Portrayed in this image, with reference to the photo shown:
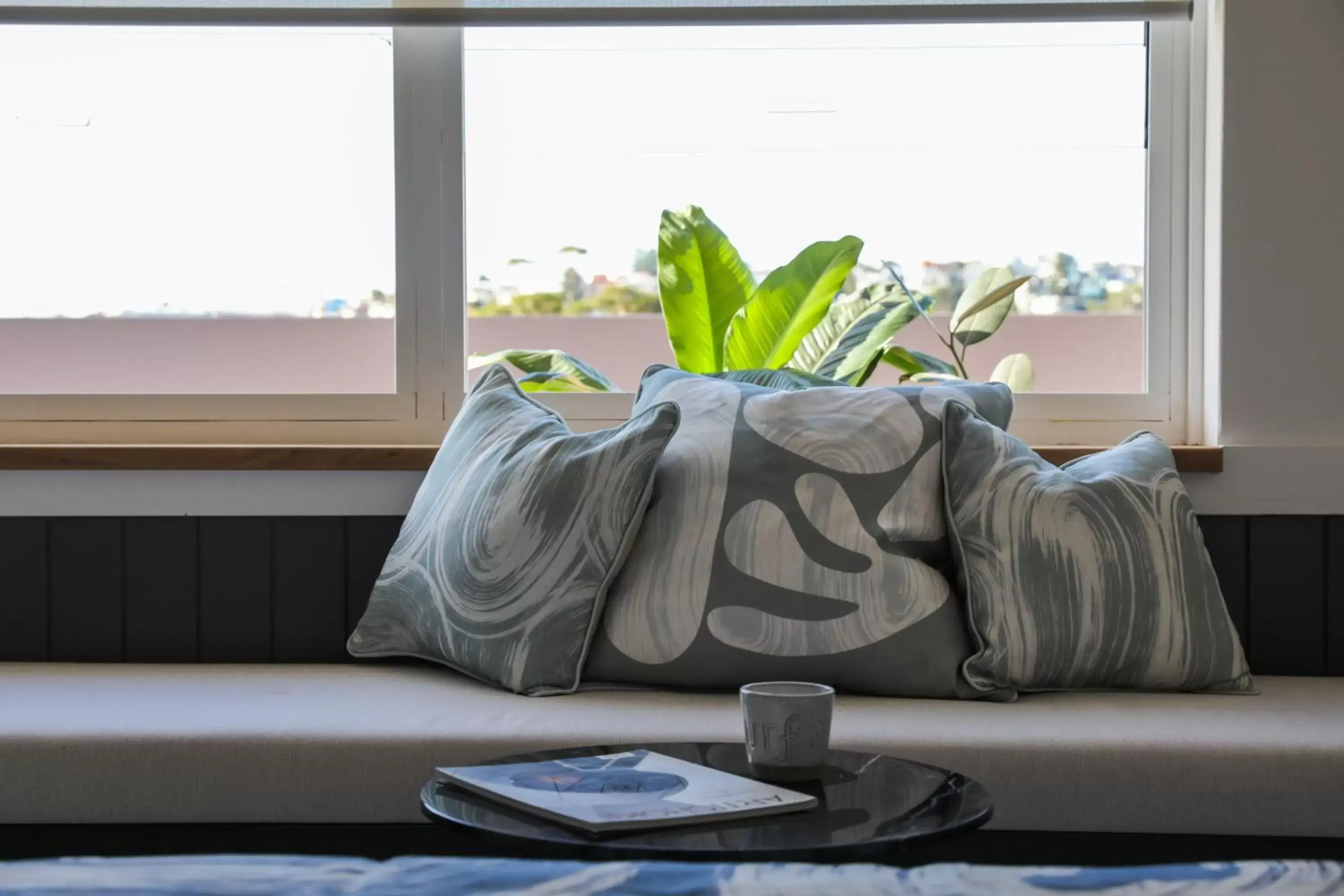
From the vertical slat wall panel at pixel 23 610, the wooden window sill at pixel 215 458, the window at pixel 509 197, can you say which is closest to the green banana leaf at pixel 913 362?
the window at pixel 509 197

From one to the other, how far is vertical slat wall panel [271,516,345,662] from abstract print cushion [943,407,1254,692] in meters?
1.11

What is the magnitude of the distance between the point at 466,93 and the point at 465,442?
803 mm

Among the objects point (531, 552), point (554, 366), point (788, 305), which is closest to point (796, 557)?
point (531, 552)

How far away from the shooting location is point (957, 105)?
2.64 meters

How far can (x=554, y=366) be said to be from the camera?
2.55 metres

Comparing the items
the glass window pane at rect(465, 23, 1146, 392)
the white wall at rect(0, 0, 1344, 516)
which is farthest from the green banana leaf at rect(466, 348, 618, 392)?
the white wall at rect(0, 0, 1344, 516)

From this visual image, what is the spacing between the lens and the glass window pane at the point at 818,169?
2.63 m

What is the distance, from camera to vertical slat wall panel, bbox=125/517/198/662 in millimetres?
2469

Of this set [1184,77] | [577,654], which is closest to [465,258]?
[577,654]

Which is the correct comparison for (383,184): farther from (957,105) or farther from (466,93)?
(957,105)

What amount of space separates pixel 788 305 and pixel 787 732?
1.33 metres

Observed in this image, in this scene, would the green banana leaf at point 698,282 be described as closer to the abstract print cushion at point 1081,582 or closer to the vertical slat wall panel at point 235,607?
the abstract print cushion at point 1081,582

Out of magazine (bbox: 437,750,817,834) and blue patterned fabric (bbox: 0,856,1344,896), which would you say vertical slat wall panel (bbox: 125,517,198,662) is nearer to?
magazine (bbox: 437,750,817,834)

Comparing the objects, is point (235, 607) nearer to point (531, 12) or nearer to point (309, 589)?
point (309, 589)
